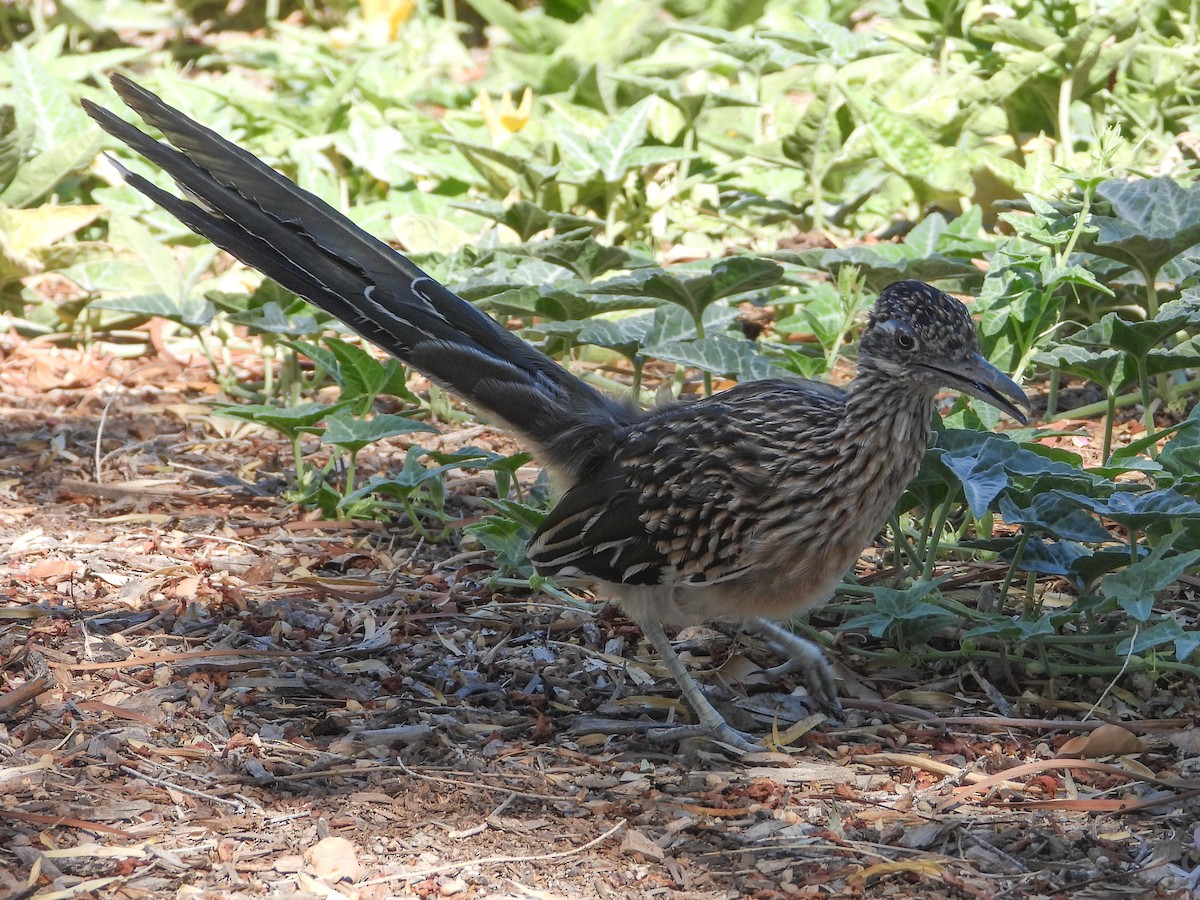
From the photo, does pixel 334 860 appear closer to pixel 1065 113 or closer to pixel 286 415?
→ pixel 286 415

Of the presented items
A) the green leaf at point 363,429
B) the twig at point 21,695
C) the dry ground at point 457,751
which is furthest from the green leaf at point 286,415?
the twig at point 21,695

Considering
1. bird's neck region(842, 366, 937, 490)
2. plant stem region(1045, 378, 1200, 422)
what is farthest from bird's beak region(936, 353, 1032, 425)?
plant stem region(1045, 378, 1200, 422)

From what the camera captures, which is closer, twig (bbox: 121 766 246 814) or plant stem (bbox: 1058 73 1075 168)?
twig (bbox: 121 766 246 814)

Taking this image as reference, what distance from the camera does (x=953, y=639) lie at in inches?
165

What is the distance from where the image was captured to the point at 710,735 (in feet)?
12.5

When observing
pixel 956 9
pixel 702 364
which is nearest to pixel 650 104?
pixel 956 9

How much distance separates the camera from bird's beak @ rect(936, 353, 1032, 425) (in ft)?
11.9

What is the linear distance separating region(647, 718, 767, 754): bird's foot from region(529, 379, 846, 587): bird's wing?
1.31 feet

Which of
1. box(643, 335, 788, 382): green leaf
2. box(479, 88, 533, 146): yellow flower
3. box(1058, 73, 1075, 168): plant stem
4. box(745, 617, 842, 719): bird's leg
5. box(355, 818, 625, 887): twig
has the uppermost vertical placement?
box(1058, 73, 1075, 168): plant stem

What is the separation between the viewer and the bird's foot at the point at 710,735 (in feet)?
12.4

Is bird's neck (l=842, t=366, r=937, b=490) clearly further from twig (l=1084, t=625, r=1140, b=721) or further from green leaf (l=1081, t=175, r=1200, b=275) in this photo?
green leaf (l=1081, t=175, r=1200, b=275)

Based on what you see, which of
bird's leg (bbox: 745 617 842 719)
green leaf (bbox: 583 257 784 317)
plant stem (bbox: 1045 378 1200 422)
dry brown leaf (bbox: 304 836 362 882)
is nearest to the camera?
dry brown leaf (bbox: 304 836 362 882)

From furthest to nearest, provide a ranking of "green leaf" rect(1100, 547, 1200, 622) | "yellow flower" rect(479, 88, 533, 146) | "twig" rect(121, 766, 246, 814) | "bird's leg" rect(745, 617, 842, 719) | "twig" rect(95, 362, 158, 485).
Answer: "yellow flower" rect(479, 88, 533, 146) → "twig" rect(95, 362, 158, 485) → "bird's leg" rect(745, 617, 842, 719) → "green leaf" rect(1100, 547, 1200, 622) → "twig" rect(121, 766, 246, 814)

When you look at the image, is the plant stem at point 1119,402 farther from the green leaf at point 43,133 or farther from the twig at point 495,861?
the green leaf at point 43,133
